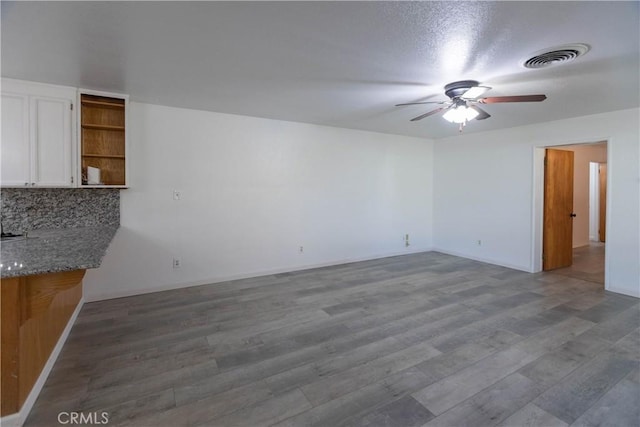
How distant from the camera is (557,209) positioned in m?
5.19

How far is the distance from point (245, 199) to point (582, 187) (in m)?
7.43

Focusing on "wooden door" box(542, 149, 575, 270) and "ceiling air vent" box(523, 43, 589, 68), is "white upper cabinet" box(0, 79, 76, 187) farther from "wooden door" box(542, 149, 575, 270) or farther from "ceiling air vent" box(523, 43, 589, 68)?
"wooden door" box(542, 149, 575, 270)

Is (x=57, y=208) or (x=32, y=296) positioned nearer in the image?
(x=32, y=296)

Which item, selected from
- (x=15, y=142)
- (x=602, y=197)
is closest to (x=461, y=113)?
(x=15, y=142)

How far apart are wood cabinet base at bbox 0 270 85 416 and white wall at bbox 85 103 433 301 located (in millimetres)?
1911

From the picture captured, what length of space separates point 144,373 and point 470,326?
113 inches

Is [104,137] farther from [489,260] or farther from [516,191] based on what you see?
[489,260]

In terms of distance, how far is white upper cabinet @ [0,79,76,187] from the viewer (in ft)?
9.45

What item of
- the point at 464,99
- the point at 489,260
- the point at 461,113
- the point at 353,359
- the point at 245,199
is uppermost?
the point at 464,99

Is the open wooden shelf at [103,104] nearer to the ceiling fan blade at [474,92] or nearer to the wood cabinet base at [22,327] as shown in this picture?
the wood cabinet base at [22,327]

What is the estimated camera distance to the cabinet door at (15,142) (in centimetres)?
286

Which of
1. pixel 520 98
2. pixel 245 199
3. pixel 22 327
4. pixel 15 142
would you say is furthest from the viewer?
pixel 245 199

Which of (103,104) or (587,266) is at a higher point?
(103,104)

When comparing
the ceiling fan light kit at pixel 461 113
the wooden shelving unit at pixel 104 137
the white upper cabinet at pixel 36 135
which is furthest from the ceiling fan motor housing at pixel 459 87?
the white upper cabinet at pixel 36 135
